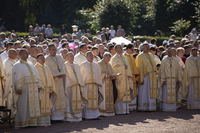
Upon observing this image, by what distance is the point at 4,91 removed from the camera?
12.4 metres

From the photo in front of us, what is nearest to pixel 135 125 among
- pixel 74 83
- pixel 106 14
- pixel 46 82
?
pixel 74 83

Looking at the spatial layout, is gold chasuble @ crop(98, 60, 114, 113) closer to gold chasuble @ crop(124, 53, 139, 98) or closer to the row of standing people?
the row of standing people

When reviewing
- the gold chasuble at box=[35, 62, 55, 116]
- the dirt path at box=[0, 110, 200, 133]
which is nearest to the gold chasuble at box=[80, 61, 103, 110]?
the dirt path at box=[0, 110, 200, 133]

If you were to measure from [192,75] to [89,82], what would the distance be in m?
4.28

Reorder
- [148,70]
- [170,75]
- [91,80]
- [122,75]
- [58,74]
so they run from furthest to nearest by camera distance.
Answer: [170,75]
[148,70]
[122,75]
[91,80]
[58,74]

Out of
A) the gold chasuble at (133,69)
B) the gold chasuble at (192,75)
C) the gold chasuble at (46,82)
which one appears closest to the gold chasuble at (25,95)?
the gold chasuble at (46,82)

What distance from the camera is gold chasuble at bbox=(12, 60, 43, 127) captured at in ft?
38.5

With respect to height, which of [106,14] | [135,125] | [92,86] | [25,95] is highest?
[106,14]

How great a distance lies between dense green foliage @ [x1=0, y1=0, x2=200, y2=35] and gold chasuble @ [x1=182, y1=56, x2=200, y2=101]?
60.5ft

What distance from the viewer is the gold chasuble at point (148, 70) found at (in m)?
15.2

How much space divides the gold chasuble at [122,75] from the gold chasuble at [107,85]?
331 mm

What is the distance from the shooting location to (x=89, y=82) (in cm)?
1362

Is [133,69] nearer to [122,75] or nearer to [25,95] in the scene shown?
[122,75]

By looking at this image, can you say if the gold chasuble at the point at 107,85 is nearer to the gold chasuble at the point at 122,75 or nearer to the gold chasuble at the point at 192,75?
the gold chasuble at the point at 122,75
